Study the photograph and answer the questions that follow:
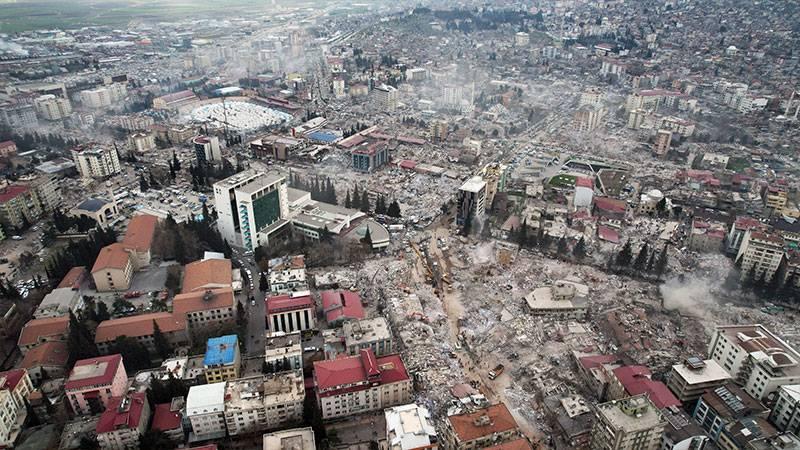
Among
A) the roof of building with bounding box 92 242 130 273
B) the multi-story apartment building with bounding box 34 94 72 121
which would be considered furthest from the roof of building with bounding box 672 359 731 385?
the multi-story apartment building with bounding box 34 94 72 121

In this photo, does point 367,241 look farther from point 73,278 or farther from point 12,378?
point 12,378

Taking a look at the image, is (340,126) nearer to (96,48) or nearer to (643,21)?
(96,48)

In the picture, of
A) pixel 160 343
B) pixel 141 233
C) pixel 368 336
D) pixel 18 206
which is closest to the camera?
pixel 368 336

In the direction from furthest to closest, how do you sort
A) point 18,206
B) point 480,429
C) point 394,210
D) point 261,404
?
point 394,210, point 18,206, point 261,404, point 480,429

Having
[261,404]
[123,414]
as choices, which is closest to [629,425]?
[261,404]

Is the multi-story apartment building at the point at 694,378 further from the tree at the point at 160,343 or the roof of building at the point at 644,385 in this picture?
the tree at the point at 160,343

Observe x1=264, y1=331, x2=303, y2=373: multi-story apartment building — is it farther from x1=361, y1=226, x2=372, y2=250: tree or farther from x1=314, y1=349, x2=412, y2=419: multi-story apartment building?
x1=361, y1=226, x2=372, y2=250: tree

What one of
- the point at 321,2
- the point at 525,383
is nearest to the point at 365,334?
the point at 525,383
